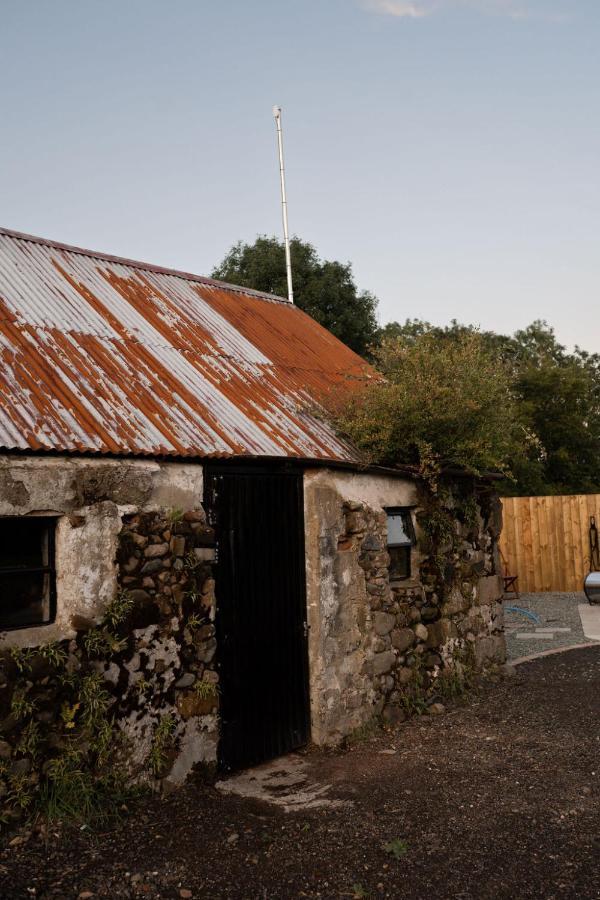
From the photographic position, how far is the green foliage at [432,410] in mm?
8102

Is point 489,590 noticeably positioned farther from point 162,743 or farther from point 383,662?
point 162,743

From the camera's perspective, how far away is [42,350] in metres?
6.73

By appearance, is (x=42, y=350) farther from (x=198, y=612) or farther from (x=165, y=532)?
(x=198, y=612)

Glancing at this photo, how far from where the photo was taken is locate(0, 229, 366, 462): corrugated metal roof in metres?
6.01

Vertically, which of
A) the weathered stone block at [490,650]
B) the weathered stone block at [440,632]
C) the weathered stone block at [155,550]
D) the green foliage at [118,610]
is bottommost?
the weathered stone block at [490,650]

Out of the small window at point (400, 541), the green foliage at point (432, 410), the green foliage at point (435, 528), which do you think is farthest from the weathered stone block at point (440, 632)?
the green foliage at point (432, 410)

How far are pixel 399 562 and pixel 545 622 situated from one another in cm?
738

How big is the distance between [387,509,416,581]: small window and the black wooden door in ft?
4.87

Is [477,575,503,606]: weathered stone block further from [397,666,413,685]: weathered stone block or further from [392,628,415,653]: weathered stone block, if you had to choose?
[397,666,413,685]: weathered stone block

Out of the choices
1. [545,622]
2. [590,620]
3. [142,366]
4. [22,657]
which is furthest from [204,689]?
[590,620]

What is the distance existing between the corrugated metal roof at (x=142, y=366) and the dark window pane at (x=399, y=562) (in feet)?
4.39

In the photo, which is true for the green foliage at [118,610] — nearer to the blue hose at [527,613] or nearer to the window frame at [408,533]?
the window frame at [408,533]

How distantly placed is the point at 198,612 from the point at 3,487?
6.42ft

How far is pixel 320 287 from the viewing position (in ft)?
78.1
